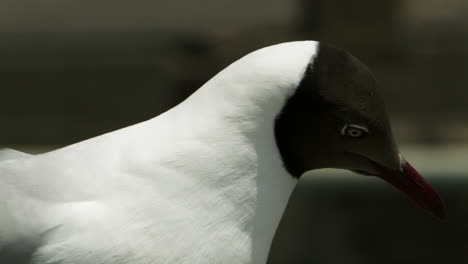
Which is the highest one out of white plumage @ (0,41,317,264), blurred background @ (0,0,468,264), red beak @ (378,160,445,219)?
white plumage @ (0,41,317,264)

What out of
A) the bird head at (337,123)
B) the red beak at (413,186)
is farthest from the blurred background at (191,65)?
the bird head at (337,123)

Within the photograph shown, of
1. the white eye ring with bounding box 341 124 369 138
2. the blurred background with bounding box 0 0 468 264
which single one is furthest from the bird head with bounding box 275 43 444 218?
the blurred background with bounding box 0 0 468 264

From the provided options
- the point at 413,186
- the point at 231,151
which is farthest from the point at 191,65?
the point at 231,151

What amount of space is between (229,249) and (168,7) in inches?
217

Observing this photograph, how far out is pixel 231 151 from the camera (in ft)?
7.70

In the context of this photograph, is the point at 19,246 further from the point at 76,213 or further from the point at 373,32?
the point at 373,32

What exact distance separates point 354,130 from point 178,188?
0.45 metres

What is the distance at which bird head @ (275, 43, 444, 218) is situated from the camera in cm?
234

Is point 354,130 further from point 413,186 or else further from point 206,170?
point 206,170

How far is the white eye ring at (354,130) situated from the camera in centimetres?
239

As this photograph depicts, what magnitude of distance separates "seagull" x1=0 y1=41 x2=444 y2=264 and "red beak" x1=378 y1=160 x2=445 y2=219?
11cm

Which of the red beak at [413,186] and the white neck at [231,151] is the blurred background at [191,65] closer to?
the red beak at [413,186]

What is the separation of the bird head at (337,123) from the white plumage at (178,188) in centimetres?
3

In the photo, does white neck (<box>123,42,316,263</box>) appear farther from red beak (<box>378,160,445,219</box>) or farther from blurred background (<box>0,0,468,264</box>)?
blurred background (<box>0,0,468,264</box>)
